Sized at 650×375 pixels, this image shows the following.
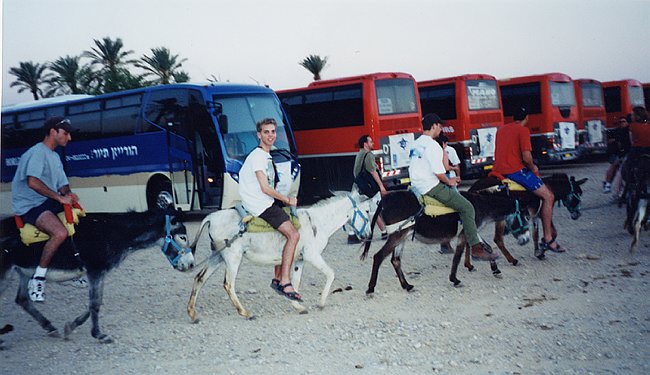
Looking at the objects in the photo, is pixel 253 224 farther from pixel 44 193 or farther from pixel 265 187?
pixel 44 193

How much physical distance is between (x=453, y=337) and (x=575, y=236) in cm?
538

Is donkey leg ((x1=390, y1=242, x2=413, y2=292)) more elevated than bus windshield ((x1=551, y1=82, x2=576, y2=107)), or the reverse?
bus windshield ((x1=551, y1=82, x2=576, y2=107))

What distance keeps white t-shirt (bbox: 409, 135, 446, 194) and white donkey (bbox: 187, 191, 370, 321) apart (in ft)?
2.81

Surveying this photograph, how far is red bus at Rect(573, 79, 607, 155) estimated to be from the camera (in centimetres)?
2258

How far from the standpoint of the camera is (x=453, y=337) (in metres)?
5.61

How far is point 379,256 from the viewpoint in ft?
24.6

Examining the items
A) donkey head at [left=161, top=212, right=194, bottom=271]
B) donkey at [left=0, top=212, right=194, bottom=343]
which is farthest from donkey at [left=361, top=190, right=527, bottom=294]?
donkey at [left=0, top=212, right=194, bottom=343]

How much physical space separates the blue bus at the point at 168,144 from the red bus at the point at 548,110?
9.34m

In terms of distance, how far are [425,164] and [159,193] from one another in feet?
29.7

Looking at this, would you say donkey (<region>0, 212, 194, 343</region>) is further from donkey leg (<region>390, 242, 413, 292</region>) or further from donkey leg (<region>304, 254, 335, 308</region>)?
donkey leg (<region>390, 242, 413, 292</region>)

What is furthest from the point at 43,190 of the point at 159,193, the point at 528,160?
the point at 159,193

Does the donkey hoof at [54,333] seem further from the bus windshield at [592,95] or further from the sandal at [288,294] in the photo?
the bus windshield at [592,95]

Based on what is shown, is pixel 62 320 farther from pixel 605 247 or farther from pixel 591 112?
pixel 591 112

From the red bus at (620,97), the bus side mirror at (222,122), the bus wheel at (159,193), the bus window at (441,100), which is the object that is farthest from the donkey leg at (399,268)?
the red bus at (620,97)
